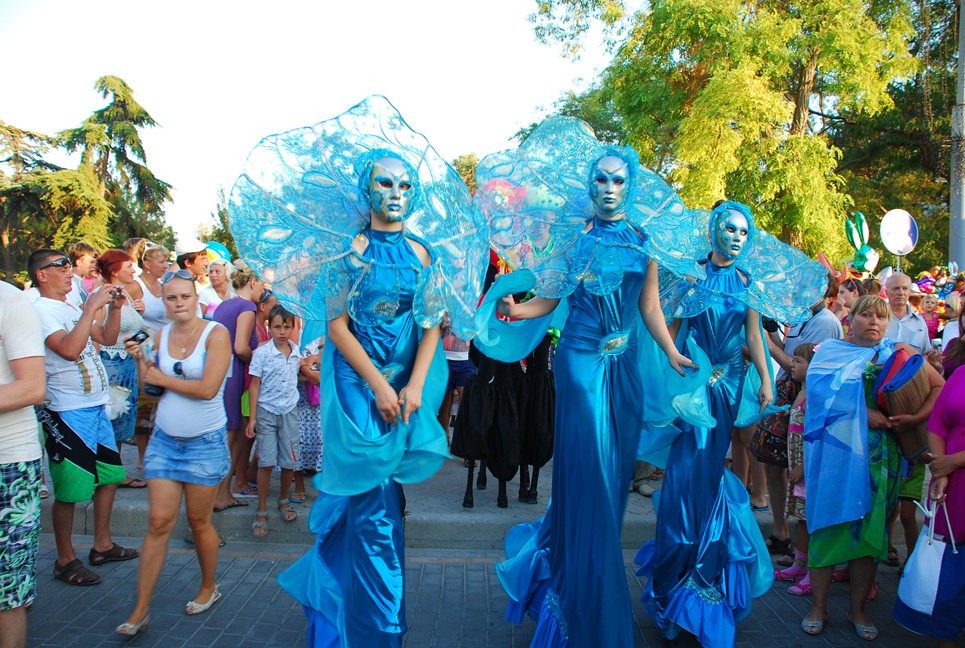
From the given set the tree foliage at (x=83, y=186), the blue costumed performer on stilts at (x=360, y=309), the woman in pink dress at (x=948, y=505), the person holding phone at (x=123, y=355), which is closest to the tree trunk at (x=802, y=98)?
the woman in pink dress at (x=948, y=505)

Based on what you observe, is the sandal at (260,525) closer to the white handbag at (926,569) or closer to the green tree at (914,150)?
the white handbag at (926,569)

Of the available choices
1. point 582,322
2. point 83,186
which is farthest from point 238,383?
point 83,186

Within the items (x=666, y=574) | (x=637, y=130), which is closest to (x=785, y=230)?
(x=637, y=130)

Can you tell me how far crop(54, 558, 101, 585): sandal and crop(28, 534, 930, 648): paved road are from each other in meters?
0.04

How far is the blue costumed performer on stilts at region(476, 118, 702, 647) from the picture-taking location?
3346 mm

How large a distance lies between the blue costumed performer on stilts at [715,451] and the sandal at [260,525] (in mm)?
2647

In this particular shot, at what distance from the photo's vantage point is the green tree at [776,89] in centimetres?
1531

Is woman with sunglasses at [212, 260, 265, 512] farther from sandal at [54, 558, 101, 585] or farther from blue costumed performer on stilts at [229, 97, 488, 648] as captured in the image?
blue costumed performer on stilts at [229, 97, 488, 648]

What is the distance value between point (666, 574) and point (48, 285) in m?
3.90

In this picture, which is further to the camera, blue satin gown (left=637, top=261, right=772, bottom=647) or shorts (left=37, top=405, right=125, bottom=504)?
shorts (left=37, top=405, right=125, bottom=504)

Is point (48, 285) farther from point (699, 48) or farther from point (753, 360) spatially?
point (699, 48)

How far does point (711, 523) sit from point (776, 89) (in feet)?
Answer: 52.0

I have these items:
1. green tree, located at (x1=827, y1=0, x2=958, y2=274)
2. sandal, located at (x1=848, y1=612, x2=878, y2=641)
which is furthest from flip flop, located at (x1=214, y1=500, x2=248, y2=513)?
green tree, located at (x1=827, y1=0, x2=958, y2=274)

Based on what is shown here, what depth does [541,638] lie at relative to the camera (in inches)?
135
